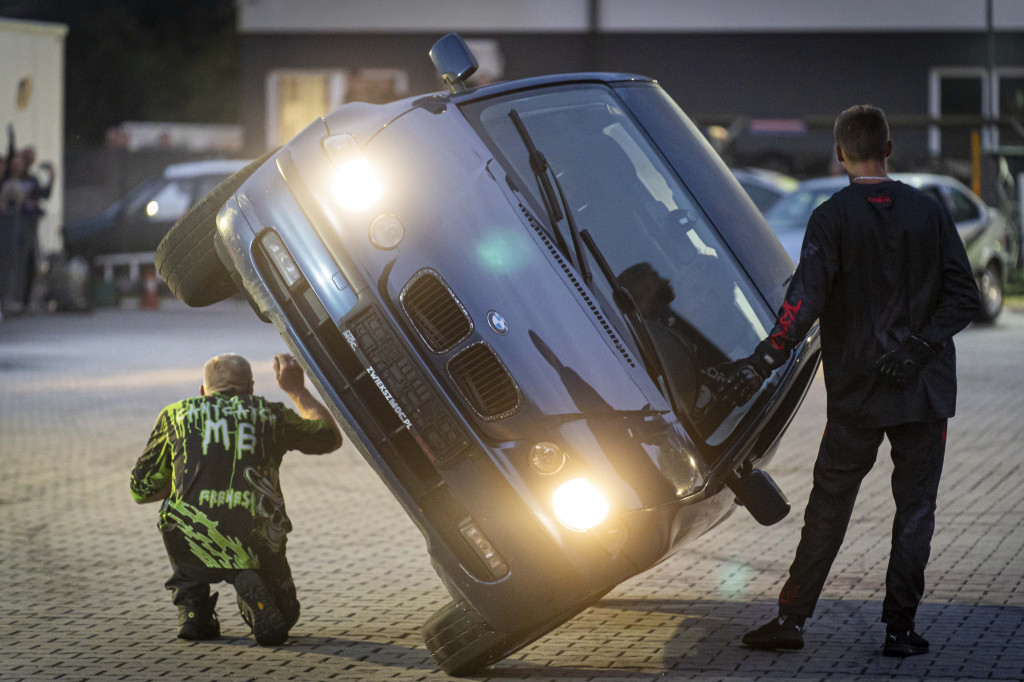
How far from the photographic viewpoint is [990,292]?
19.5m

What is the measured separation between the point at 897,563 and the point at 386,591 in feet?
7.23

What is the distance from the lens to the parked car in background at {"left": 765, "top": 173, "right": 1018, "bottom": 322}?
744 inches

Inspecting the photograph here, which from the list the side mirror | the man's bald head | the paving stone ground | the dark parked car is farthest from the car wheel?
the man's bald head

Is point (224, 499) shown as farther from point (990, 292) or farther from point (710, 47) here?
point (710, 47)

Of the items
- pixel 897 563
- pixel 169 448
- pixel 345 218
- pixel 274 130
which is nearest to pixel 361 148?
pixel 345 218

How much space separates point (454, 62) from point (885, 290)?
1867 millimetres

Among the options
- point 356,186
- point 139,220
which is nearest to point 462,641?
point 356,186

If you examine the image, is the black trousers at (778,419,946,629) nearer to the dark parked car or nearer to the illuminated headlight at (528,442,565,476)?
the dark parked car

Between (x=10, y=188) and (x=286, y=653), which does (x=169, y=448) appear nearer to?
(x=286, y=653)

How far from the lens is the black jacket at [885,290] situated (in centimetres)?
535

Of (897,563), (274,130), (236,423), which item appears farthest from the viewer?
(274,130)

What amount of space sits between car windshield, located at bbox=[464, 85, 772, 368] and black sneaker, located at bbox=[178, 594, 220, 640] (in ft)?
6.24

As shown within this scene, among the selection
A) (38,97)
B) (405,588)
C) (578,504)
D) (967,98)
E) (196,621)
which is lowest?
(405,588)

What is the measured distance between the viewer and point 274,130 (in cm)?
3275
